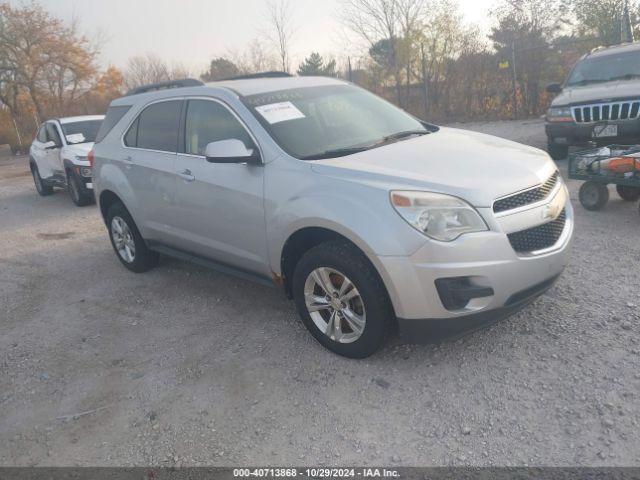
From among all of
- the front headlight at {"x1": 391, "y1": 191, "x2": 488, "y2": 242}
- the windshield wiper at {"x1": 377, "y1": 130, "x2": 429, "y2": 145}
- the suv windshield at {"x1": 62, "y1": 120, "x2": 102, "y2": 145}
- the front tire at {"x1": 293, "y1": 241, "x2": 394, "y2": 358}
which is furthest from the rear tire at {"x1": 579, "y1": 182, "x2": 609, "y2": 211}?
the suv windshield at {"x1": 62, "y1": 120, "x2": 102, "y2": 145}

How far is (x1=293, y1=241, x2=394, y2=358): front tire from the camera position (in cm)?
320

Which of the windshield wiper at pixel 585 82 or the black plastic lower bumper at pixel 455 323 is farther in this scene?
the windshield wiper at pixel 585 82

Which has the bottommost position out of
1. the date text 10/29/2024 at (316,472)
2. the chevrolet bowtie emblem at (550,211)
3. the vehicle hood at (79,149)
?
the date text 10/29/2024 at (316,472)

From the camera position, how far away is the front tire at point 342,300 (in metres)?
3.20

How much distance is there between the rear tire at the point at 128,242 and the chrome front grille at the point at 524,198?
3.64 metres

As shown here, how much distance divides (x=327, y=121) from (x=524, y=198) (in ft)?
5.26

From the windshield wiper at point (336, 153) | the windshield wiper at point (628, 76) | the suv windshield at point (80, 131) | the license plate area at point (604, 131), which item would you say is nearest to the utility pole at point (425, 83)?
the windshield wiper at point (628, 76)

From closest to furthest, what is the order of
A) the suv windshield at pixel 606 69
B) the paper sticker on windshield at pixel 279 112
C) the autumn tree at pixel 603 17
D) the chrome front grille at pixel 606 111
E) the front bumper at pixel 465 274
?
the front bumper at pixel 465 274 → the paper sticker on windshield at pixel 279 112 → the chrome front grille at pixel 606 111 → the suv windshield at pixel 606 69 → the autumn tree at pixel 603 17

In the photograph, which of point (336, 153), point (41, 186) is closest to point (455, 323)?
point (336, 153)

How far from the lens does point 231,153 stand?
3.71m

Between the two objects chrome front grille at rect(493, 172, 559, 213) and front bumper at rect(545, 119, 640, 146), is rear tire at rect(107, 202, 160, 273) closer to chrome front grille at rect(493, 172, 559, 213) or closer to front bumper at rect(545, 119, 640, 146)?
chrome front grille at rect(493, 172, 559, 213)

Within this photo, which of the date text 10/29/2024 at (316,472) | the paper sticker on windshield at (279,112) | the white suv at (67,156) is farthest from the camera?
the white suv at (67,156)

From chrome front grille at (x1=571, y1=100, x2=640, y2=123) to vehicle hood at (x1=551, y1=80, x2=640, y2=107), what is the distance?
0.09 meters

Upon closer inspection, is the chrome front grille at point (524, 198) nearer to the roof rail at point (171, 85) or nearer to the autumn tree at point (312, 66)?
the roof rail at point (171, 85)
